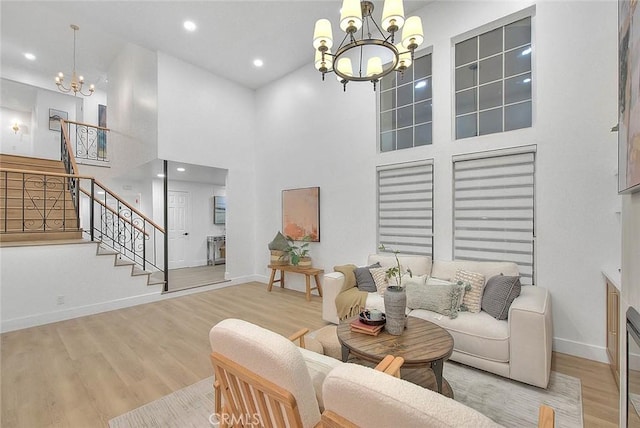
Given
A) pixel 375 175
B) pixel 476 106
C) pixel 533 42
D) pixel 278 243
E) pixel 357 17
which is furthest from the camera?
pixel 278 243

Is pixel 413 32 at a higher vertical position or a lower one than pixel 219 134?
lower

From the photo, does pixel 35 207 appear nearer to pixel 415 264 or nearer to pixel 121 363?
pixel 121 363

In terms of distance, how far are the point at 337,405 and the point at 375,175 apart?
3772 millimetres

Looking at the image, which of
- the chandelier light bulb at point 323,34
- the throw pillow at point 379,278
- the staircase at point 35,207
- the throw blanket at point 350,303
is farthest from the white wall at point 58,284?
the chandelier light bulb at point 323,34

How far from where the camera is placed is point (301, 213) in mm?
5355

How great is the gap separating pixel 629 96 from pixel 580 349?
9.20 feet

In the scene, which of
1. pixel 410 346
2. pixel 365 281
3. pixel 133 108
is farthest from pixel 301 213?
pixel 133 108

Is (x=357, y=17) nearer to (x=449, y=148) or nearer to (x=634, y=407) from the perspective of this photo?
(x=449, y=148)

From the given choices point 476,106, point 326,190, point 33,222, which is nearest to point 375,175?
point 326,190

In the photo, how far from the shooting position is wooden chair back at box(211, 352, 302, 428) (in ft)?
3.47

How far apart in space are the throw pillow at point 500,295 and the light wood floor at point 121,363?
2.45 feet

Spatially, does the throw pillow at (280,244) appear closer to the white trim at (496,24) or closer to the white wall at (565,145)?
the white wall at (565,145)

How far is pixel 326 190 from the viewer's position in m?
5.02

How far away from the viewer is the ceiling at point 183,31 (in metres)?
4.05
